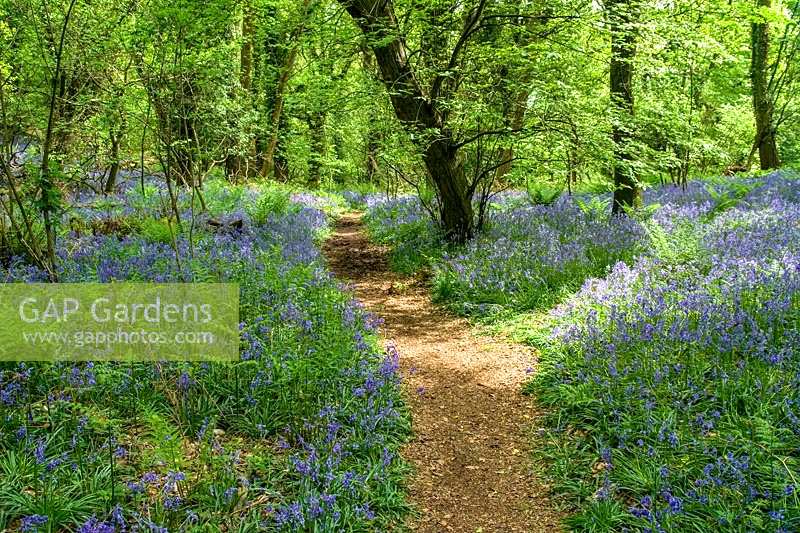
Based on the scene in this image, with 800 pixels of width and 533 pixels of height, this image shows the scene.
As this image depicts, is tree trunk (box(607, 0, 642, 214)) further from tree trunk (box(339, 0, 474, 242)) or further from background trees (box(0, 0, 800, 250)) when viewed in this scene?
tree trunk (box(339, 0, 474, 242))

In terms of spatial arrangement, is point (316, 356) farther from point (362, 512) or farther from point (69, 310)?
point (69, 310)

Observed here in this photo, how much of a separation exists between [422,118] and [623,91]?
3.30 m

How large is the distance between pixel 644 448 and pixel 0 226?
7.12 meters

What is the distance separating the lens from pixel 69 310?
486cm

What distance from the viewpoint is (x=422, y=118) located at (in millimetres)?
9031

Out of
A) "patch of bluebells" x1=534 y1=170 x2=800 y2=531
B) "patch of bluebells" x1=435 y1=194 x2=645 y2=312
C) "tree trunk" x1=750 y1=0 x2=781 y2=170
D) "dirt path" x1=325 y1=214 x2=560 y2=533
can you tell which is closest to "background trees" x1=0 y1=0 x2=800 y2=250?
"patch of bluebells" x1=435 y1=194 x2=645 y2=312

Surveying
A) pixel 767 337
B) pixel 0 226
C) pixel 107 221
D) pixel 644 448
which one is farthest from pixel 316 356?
pixel 107 221

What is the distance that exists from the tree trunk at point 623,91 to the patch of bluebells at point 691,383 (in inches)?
73.4

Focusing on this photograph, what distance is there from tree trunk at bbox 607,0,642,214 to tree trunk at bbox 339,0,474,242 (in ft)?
8.25

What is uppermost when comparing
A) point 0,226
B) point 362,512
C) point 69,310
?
point 0,226

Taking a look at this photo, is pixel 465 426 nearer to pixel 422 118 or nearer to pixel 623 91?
pixel 422 118

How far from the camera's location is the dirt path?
3.56 m

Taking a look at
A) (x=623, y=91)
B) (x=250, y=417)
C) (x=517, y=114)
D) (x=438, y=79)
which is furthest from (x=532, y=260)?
(x=250, y=417)

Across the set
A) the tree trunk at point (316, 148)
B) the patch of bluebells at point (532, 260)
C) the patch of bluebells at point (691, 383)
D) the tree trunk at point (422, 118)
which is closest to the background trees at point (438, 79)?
the tree trunk at point (422, 118)
